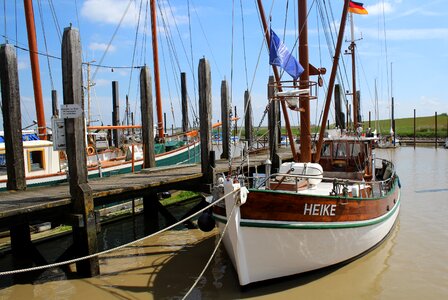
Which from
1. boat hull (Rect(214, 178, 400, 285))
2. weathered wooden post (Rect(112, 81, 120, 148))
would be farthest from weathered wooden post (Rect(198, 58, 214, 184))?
weathered wooden post (Rect(112, 81, 120, 148))

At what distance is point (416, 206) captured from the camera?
1670cm

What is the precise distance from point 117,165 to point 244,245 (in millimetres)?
10242

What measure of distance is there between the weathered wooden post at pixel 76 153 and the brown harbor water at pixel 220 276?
1.00m

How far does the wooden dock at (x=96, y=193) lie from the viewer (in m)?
7.87

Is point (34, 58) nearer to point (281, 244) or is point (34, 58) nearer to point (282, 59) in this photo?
point (282, 59)

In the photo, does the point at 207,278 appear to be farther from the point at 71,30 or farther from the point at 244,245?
the point at 71,30

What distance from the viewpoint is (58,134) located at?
28.8ft

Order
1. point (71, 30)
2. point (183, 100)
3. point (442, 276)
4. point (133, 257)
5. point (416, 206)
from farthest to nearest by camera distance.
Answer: point (183, 100)
point (416, 206)
point (133, 257)
point (442, 276)
point (71, 30)

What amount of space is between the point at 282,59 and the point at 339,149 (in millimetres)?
4363

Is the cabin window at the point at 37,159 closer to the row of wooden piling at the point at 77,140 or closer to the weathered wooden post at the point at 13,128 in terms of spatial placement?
the row of wooden piling at the point at 77,140

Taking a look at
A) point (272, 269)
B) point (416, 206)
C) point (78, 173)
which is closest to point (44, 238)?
point (78, 173)

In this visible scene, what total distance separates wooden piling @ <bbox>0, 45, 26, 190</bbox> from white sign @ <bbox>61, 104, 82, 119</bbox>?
256cm

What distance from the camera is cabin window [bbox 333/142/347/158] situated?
12498mm

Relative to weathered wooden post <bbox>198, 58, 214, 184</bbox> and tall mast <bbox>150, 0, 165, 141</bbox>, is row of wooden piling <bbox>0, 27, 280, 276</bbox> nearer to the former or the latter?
weathered wooden post <bbox>198, 58, 214, 184</bbox>
